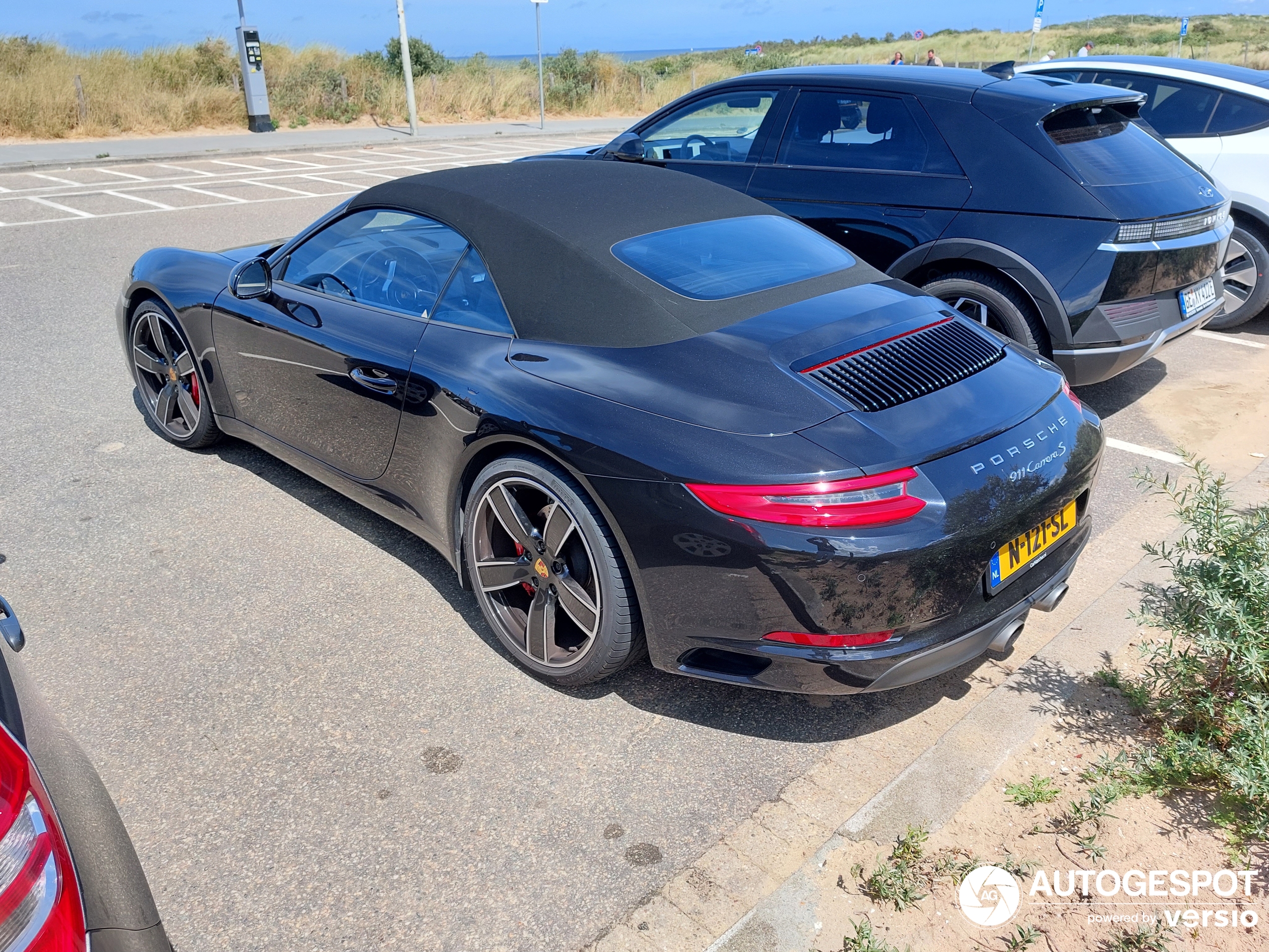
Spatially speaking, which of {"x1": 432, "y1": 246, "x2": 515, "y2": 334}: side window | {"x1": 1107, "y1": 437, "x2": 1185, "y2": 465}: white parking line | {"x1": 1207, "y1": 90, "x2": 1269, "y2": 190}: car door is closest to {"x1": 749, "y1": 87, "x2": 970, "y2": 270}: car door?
{"x1": 1107, "y1": 437, "x2": 1185, "y2": 465}: white parking line

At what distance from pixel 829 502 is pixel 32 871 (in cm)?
180

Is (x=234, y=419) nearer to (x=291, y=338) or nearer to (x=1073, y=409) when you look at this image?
(x=291, y=338)

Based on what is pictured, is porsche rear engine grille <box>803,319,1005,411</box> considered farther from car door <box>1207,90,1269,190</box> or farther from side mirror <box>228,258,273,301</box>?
car door <box>1207,90,1269,190</box>

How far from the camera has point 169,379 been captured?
487 centimetres

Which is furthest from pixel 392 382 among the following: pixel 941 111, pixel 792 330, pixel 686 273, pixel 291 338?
pixel 941 111

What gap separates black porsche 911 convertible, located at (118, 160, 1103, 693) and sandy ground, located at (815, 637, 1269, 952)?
0.41 metres

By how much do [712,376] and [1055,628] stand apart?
66.4 inches

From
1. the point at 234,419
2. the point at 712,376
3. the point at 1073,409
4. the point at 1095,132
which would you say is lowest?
the point at 234,419

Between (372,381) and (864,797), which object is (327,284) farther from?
(864,797)

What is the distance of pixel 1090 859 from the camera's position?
2.44 m

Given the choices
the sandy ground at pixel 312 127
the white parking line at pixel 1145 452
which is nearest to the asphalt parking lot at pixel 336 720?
the white parking line at pixel 1145 452

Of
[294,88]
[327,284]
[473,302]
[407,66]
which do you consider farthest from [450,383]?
[294,88]

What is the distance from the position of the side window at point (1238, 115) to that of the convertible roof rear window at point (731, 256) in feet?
15.9

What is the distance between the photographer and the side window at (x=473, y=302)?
10.6 ft
